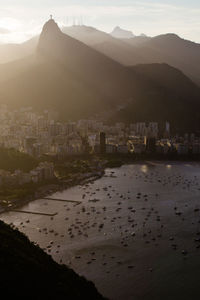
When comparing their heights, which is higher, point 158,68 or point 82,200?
point 158,68

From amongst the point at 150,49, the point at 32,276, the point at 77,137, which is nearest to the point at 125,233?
the point at 32,276

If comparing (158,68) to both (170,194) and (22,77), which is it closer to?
(22,77)

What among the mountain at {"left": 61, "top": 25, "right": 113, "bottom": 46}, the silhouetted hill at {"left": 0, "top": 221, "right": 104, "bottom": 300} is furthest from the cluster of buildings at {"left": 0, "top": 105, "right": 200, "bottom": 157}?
the mountain at {"left": 61, "top": 25, "right": 113, "bottom": 46}

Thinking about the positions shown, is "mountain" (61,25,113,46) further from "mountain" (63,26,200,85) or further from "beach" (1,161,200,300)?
"beach" (1,161,200,300)

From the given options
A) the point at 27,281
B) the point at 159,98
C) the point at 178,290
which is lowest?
the point at 178,290

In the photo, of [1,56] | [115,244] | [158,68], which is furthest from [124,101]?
[115,244]

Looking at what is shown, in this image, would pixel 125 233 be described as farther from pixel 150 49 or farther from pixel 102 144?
pixel 150 49

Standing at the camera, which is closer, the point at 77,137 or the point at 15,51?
the point at 77,137
